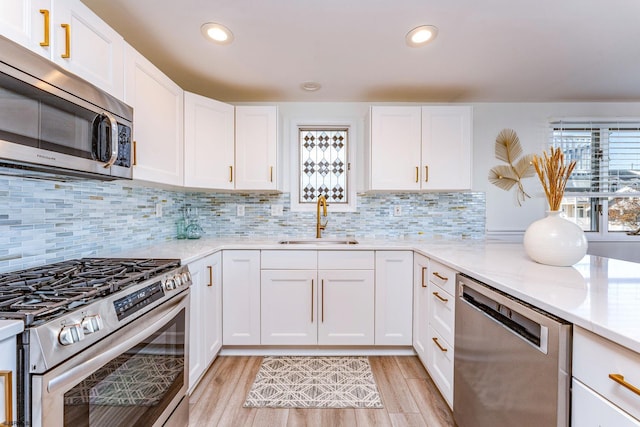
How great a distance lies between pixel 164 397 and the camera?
1.29 meters

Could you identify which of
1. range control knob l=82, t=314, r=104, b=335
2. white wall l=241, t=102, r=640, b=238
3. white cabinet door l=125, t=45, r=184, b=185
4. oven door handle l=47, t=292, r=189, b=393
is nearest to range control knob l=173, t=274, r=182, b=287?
oven door handle l=47, t=292, r=189, b=393

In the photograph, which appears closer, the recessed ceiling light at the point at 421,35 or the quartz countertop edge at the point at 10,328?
the quartz countertop edge at the point at 10,328

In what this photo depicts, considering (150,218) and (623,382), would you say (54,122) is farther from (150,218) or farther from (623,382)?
(623,382)

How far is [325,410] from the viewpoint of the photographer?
1639 mm

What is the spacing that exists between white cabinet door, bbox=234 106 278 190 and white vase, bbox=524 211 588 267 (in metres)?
1.87

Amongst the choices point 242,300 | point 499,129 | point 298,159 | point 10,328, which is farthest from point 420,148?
point 10,328

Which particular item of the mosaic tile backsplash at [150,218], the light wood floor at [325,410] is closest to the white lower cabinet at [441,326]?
the light wood floor at [325,410]

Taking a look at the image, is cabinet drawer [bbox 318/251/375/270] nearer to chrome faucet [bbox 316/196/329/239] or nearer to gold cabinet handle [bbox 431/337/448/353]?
chrome faucet [bbox 316/196/329/239]

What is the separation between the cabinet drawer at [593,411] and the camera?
25.7 inches

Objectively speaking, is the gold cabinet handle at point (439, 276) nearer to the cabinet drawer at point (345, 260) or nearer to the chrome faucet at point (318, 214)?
the cabinet drawer at point (345, 260)

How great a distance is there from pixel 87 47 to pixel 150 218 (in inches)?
50.3

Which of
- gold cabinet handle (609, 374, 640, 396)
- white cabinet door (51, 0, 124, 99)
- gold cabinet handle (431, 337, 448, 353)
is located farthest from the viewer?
gold cabinet handle (431, 337, 448, 353)

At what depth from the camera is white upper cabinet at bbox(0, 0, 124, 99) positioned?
96cm

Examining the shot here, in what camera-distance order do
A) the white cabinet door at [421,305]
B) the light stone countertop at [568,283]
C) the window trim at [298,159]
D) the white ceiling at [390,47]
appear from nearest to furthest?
1. the light stone countertop at [568,283]
2. the white ceiling at [390,47]
3. the white cabinet door at [421,305]
4. the window trim at [298,159]
